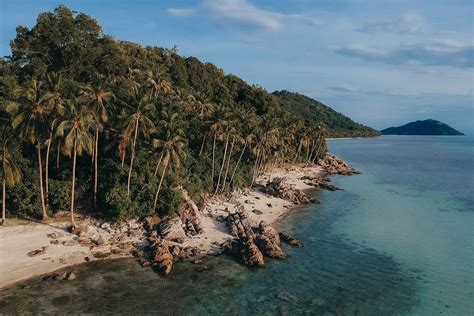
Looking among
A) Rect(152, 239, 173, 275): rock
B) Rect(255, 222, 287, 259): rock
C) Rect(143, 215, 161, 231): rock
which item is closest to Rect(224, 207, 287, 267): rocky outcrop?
Rect(255, 222, 287, 259): rock

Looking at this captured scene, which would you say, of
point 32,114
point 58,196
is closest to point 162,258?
point 58,196

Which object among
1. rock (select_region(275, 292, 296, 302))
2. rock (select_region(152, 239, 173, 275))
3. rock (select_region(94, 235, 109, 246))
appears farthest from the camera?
rock (select_region(94, 235, 109, 246))

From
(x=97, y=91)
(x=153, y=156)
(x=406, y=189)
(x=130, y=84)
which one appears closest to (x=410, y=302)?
(x=153, y=156)

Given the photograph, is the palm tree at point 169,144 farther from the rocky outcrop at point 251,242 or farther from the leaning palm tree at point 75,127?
the rocky outcrop at point 251,242

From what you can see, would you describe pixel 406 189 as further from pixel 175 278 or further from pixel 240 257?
pixel 175 278

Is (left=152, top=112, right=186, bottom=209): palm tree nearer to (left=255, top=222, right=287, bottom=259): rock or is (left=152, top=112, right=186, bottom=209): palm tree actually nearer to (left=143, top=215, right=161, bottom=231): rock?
(left=143, top=215, right=161, bottom=231): rock

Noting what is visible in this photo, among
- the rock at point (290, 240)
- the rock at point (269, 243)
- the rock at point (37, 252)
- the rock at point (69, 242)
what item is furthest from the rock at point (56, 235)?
the rock at point (290, 240)
